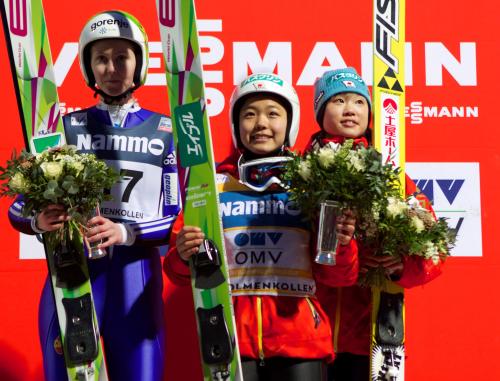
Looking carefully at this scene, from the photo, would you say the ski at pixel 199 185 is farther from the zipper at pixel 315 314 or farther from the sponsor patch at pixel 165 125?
the zipper at pixel 315 314

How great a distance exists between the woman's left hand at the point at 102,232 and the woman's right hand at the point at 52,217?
10cm

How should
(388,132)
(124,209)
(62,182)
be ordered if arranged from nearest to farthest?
(62,182), (124,209), (388,132)

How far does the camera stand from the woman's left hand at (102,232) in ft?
11.7

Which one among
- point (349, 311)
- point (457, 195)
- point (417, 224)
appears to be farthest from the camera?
point (457, 195)

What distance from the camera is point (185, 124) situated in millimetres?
3686

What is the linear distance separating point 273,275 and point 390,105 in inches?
40.6

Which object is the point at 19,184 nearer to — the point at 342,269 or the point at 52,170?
the point at 52,170

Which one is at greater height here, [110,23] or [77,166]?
→ [110,23]

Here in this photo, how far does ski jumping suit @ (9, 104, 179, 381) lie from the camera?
3.67 m

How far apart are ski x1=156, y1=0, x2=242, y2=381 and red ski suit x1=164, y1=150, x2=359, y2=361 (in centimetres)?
6

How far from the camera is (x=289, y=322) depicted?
3.42 meters

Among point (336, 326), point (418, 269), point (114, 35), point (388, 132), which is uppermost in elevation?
point (114, 35)

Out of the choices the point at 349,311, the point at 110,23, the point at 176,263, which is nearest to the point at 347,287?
the point at 349,311

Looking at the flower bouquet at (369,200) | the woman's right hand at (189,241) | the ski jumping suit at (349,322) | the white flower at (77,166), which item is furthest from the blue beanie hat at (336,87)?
the white flower at (77,166)
